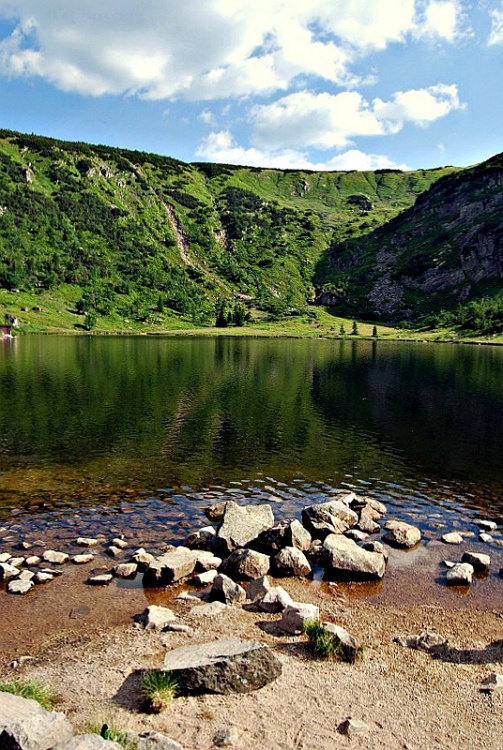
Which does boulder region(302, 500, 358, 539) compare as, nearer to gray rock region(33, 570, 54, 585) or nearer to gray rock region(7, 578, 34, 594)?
gray rock region(33, 570, 54, 585)

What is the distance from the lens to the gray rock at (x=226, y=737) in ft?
37.9

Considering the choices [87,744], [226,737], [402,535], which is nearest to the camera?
[87,744]

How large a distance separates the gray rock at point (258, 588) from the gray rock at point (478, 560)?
10.3m

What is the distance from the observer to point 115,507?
30.0 metres

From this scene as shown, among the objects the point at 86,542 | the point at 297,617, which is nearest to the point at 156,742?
the point at 297,617

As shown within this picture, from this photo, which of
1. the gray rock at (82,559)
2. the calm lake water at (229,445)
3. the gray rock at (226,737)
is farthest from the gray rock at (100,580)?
the gray rock at (226,737)

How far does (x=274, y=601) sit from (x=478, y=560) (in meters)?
11.0

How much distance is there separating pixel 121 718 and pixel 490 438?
4896 centimetres

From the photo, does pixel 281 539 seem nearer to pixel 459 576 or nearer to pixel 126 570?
pixel 126 570

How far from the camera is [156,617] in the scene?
696 inches

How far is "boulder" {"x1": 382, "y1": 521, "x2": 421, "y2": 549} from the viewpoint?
83.4 feet

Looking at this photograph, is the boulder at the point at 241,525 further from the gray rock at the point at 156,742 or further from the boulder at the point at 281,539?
the gray rock at the point at 156,742

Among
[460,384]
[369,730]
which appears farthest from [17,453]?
[460,384]

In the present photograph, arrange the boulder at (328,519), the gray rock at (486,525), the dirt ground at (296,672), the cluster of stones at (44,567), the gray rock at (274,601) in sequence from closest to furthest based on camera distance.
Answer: the dirt ground at (296,672), the gray rock at (274,601), the cluster of stones at (44,567), the boulder at (328,519), the gray rock at (486,525)
